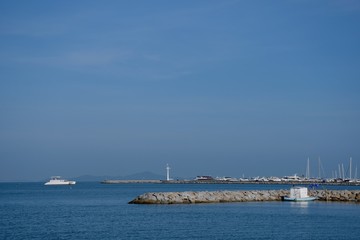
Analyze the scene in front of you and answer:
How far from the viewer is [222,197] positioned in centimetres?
6425

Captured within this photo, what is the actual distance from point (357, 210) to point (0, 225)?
29.3 metres

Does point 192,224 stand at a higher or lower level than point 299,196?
lower

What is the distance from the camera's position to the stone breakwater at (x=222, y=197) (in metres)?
61.3

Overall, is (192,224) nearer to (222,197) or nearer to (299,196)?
(222,197)

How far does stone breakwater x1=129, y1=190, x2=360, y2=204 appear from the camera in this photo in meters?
61.3

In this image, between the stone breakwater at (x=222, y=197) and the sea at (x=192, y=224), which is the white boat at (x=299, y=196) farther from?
the sea at (x=192, y=224)

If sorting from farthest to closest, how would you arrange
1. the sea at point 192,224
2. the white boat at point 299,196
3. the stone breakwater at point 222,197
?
the white boat at point 299,196
the stone breakwater at point 222,197
the sea at point 192,224

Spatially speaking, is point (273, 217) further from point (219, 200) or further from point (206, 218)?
point (219, 200)

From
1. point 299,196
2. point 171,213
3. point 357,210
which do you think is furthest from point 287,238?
point 299,196

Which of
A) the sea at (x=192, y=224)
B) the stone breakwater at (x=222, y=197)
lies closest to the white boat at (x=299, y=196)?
the stone breakwater at (x=222, y=197)

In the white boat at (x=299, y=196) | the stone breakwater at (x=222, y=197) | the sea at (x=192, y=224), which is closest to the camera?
the sea at (x=192, y=224)

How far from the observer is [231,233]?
35.4 metres

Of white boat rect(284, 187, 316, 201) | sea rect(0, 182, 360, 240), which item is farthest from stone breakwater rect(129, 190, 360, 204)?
sea rect(0, 182, 360, 240)

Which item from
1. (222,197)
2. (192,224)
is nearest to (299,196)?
(222,197)
